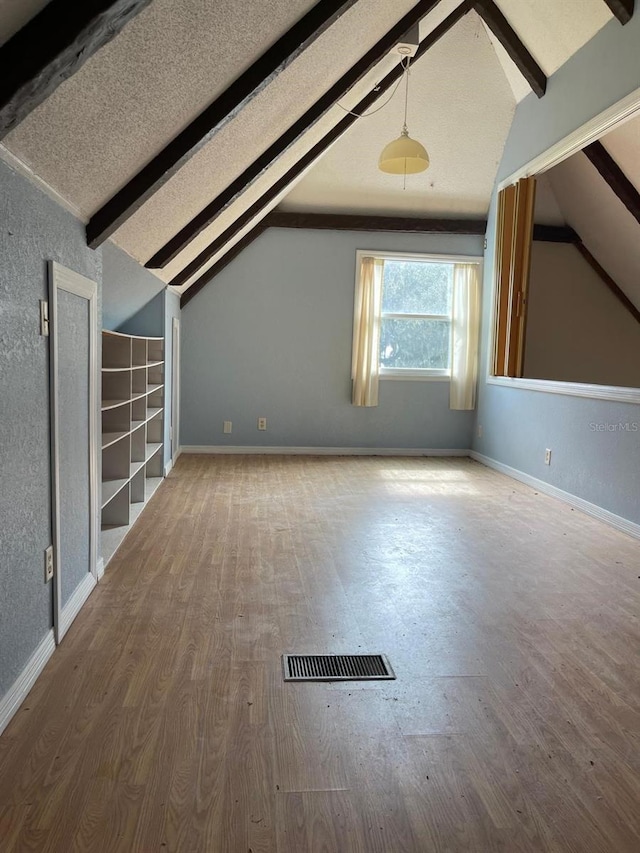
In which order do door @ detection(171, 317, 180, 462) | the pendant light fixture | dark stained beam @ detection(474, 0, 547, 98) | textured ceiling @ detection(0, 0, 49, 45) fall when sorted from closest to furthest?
1. textured ceiling @ detection(0, 0, 49, 45)
2. the pendant light fixture
3. dark stained beam @ detection(474, 0, 547, 98)
4. door @ detection(171, 317, 180, 462)

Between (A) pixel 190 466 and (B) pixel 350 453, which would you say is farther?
(B) pixel 350 453

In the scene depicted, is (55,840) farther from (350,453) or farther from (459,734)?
(350,453)

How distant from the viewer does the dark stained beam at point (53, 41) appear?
1420mm

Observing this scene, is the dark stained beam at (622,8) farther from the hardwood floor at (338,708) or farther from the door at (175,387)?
the door at (175,387)

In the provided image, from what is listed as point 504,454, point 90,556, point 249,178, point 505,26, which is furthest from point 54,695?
point 505,26

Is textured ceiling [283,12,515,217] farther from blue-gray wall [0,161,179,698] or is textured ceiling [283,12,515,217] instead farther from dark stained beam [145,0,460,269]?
blue-gray wall [0,161,179,698]

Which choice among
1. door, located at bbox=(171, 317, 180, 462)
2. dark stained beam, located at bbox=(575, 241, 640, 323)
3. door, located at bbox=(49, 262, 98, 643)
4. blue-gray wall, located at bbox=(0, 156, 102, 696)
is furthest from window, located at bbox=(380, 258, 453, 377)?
blue-gray wall, located at bbox=(0, 156, 102, 696)

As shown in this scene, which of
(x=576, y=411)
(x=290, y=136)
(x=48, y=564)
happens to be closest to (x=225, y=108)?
(x=290, y=136)

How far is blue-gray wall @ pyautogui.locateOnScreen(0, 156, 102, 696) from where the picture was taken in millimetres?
1763

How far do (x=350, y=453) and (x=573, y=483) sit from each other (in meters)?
2.64

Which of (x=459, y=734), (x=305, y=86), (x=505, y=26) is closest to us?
(x=459, y=734)

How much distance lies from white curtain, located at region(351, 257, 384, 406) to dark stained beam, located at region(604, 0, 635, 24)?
9.86 ft

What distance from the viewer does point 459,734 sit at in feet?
6.01

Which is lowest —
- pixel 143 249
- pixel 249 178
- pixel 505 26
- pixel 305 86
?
pixel 143 249
